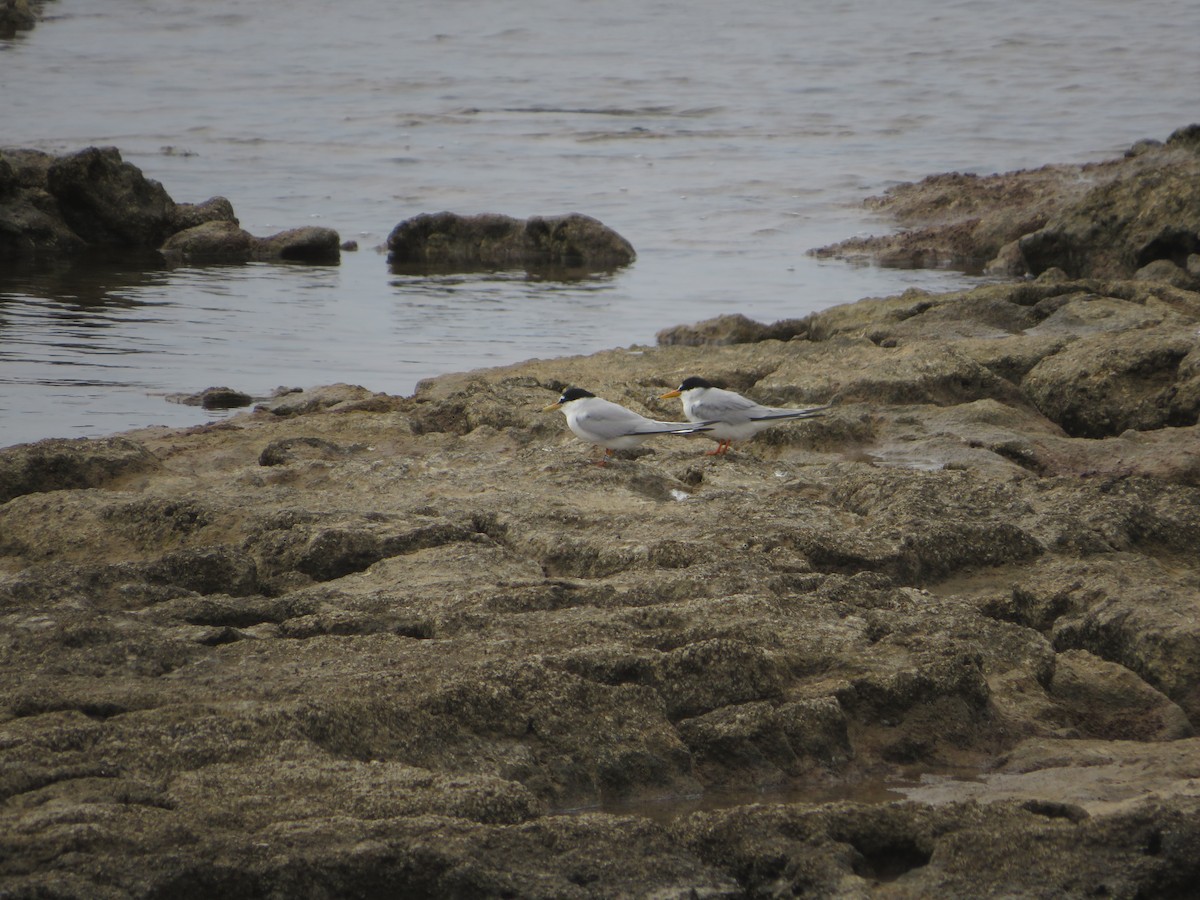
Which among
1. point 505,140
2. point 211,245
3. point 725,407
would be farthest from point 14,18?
point 725,407

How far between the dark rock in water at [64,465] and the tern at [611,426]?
1.80m

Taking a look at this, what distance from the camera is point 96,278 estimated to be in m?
13.7

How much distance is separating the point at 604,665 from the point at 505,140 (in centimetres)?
2068

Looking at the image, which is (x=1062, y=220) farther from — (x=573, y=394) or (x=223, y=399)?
(x=223, y=399)

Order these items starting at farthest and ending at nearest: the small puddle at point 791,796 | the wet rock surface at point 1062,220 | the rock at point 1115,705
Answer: the wet rock surface at point 1062,220, the rock at point 1115,705, the small puddle at point 791,796

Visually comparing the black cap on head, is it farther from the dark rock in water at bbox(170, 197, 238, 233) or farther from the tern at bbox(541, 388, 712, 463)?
the dark rock in water at bbox(170, 197, 238, 233)

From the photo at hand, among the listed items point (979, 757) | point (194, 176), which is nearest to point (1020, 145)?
point (194, 176)

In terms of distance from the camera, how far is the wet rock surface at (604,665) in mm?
3346

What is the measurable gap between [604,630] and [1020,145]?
19.4m

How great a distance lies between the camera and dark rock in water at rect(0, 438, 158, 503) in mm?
6102

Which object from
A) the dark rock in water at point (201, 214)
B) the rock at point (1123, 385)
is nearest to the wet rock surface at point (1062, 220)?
the rock at point (1123, 385)

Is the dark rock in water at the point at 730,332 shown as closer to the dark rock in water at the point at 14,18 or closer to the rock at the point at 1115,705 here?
the rock at the point at 1115,705

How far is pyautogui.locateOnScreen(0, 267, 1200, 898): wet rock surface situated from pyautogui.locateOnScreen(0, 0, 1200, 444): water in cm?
373

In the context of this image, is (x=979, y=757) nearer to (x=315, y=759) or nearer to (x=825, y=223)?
(x=315, y=759)
